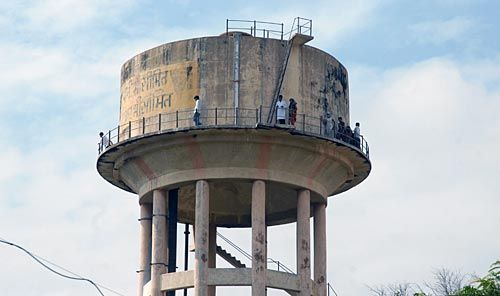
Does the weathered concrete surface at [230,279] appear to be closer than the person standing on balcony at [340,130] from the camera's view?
Yes

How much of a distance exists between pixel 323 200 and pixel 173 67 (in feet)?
19.5

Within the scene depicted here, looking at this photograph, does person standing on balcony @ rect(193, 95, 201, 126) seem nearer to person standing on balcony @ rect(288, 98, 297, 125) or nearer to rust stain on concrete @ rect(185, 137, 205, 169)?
rust stain on concrete @ rect(185, 137, 205, 169)

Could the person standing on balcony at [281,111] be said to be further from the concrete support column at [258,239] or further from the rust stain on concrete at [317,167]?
the concrete support column at [258,239]

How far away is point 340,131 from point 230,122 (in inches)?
136

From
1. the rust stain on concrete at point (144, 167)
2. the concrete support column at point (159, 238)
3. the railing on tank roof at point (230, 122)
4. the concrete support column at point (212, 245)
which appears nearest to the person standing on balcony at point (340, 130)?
the railing on tank roof at point (230, 122)

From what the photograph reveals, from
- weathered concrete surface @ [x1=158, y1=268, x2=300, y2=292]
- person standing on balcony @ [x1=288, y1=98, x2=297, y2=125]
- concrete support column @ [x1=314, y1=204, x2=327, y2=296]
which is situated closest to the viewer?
person standing on balcony @ [x1=288, y1=98, x2=297, y2=125]

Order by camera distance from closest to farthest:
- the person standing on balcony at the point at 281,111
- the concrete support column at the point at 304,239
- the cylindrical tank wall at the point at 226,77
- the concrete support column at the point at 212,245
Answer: the person standing on balcony at the point at 281,111, the cylindrical tank wall at the point at 226,77, the concrete support column at the point at 304,239, the concrete support column at the point at 212,245

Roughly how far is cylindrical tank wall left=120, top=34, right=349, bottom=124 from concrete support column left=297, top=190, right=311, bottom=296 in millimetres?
2538

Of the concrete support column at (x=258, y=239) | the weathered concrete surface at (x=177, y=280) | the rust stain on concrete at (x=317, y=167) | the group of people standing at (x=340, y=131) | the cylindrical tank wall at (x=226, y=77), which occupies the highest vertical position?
the cylindrical tank wall at (x=226, y=77)

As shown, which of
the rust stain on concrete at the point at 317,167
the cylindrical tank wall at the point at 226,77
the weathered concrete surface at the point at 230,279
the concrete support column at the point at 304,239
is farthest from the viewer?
the concrete support column at the point at 304,239

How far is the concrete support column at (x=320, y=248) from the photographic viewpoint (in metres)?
37.6

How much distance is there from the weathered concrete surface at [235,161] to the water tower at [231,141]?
0.03 meters

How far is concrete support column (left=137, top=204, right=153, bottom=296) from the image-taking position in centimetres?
3762

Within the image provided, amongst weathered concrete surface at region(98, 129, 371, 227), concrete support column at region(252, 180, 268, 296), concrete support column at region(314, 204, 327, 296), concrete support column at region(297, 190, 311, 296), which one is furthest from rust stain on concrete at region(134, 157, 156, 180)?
concrete support column at region(314, 204, 327, 296)
